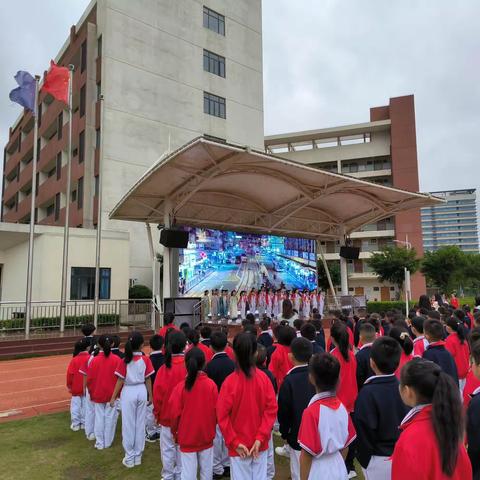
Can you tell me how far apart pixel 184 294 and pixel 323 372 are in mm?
16835

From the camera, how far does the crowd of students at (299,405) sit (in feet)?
6.48

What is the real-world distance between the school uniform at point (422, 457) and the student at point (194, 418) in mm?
2160

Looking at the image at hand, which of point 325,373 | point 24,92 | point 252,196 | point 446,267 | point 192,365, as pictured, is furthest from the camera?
point 446,267

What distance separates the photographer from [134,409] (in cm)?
509

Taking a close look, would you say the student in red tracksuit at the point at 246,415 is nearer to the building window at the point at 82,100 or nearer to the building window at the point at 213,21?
the building window at the point at 82,100

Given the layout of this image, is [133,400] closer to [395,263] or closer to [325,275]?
[395,263]

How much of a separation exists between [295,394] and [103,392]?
304cm

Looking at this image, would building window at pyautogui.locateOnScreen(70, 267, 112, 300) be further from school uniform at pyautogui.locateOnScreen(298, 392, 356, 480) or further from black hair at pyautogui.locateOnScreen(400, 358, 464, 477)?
black hair at pyautogui.locateOnScreen(400, 358, 464, 477)

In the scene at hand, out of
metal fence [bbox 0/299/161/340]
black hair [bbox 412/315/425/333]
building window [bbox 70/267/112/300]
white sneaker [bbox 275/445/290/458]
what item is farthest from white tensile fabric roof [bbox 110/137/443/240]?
white sneaker [bbox 275/445/290/458]

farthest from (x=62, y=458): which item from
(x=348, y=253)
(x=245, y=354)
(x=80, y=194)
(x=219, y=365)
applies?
(x=80, y=194)

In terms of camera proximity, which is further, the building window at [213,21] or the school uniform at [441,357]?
the building window at [213,21]

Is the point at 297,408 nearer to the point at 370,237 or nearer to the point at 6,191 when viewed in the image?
the point at 370,237

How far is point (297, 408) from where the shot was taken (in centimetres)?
360

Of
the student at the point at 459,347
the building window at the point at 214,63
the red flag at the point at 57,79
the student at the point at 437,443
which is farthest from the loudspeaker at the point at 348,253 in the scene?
the student at the point at 437,443
